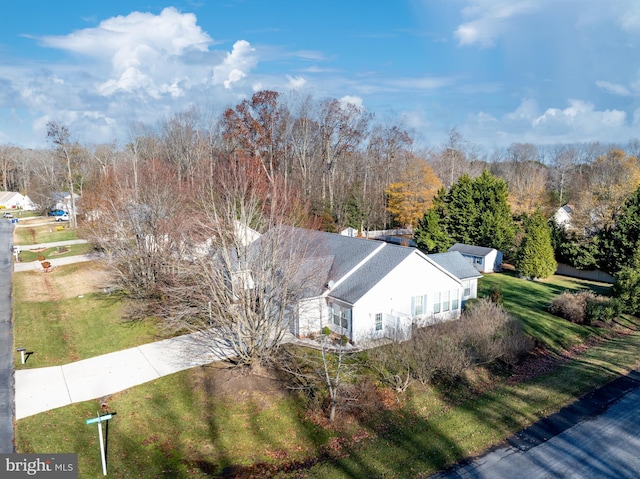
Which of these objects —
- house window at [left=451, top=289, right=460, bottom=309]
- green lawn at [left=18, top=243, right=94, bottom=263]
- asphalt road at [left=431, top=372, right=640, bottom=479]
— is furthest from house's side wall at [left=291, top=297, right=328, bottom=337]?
green lawn at [left=18, top=243, right=94, bottom=263]

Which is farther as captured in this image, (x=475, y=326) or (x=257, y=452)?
(x=475, y=326)

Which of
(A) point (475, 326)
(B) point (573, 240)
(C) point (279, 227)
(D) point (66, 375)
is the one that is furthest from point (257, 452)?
(B) point (573, 240)

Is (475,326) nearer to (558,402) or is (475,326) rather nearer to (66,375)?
(558,402)

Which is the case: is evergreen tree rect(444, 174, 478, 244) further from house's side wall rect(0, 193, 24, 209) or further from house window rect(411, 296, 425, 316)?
house's side wall rect(0, 193, 24, 209)

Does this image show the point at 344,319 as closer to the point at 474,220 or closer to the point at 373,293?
the point at 373,293

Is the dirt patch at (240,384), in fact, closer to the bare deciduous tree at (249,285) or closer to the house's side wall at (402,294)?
the bare deciduous tree at (249,285)

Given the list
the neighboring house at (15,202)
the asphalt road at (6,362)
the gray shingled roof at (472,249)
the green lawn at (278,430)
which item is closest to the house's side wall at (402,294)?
the green lawn at (278,430)
